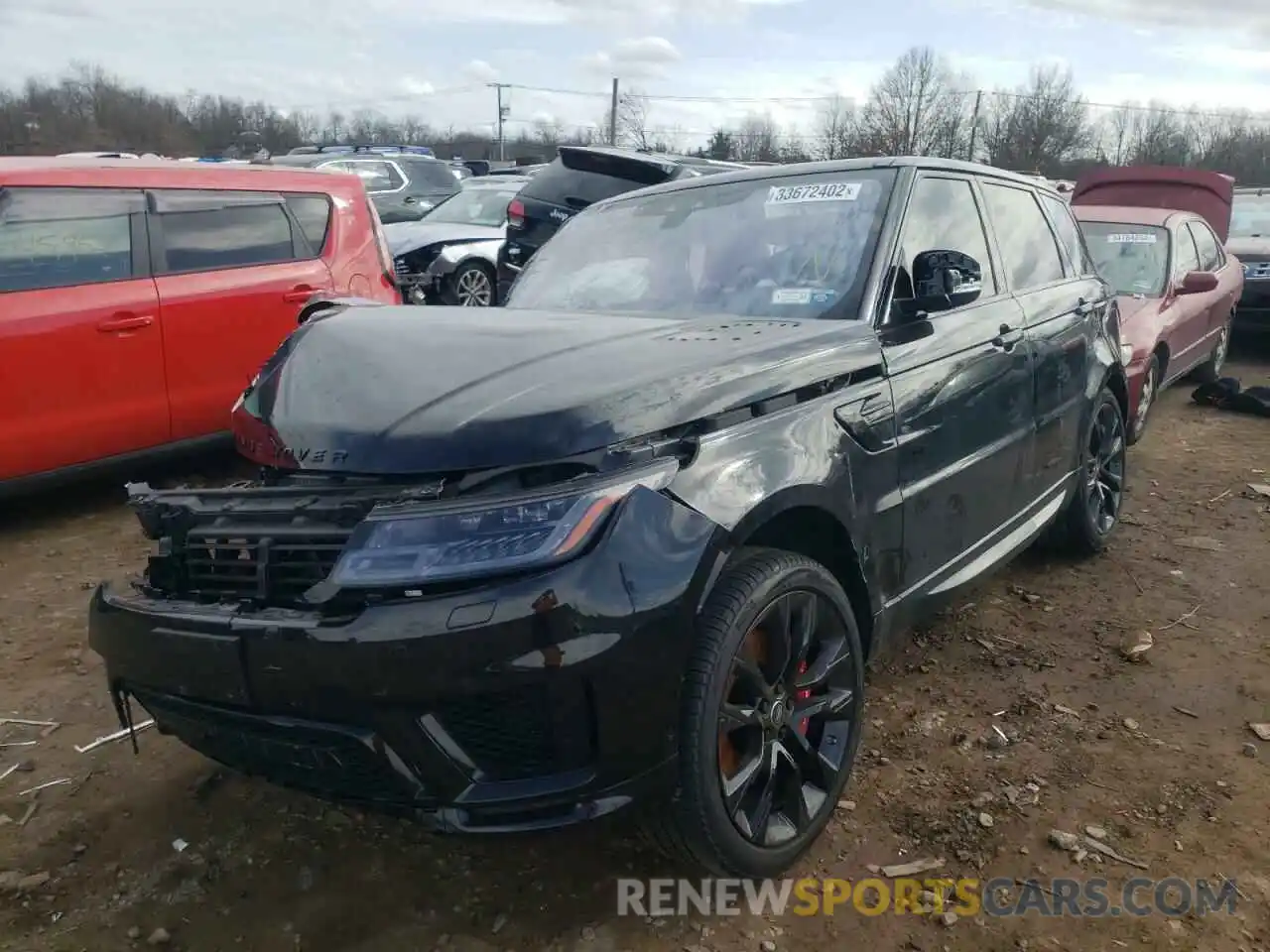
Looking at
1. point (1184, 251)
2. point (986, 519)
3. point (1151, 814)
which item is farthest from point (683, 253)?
point (1184, 251)

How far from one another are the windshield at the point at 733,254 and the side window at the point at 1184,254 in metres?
5.21

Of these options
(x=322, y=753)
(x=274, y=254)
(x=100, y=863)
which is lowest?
(x=100, y=863)

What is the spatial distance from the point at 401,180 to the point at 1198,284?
10836 millimetres

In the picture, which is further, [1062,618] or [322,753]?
[1062,618]

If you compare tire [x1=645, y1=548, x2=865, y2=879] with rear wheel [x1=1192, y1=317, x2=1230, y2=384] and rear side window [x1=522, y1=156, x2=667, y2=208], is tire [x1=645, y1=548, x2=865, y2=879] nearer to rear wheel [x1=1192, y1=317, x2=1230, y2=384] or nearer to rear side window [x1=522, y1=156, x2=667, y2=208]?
rear side window [x1=522, y1=156, x2=667, y2=208]

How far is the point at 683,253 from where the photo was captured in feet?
10.9

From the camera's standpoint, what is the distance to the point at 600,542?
195 cm

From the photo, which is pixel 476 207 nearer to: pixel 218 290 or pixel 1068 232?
pixel 218 290

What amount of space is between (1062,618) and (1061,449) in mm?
677

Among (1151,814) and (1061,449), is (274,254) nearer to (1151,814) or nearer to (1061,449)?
(1061,449)

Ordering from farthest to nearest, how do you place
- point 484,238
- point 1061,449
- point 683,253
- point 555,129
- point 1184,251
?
point 555,129 → point 484,238 → point 1184,251 → point 1061,449 → point 683,253

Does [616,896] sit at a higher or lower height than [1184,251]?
lower

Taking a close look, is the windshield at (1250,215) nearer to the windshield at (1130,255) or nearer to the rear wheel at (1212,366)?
the rear wheel at (1212,366)

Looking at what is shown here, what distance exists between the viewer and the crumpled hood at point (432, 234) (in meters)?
9.67
